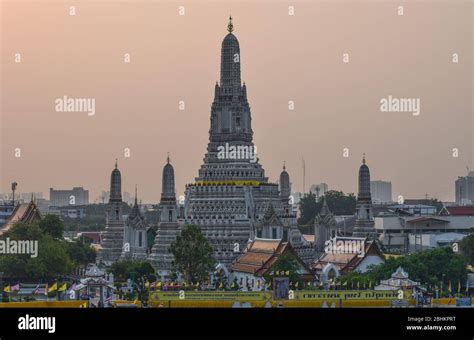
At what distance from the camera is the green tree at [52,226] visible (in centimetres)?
10594

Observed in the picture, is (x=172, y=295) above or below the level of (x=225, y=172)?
below

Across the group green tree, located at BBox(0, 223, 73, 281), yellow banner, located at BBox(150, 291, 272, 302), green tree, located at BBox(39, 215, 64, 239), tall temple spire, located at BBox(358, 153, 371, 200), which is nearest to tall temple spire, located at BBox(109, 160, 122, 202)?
green tree, located at BBox(39, 215, 64, 239)

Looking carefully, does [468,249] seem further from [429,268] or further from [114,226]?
[114,226]

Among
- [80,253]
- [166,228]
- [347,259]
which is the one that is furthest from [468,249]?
[80,253]

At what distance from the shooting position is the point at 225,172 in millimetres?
107375

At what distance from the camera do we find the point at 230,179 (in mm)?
106625

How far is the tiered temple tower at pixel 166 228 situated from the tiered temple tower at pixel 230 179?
155 cm

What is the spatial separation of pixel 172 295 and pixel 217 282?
20672 mm

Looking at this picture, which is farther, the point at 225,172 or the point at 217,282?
the point at 225,172

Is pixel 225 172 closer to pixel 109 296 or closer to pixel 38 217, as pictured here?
pixel 38 217

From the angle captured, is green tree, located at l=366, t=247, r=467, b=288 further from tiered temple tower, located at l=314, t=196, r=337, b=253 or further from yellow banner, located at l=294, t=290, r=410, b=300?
tiered temple tower, located at l=314, t=196, r=337, b=253

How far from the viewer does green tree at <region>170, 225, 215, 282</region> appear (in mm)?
88125

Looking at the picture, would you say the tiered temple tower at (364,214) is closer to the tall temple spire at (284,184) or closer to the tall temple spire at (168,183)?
the tall temple spire at (284,184)
